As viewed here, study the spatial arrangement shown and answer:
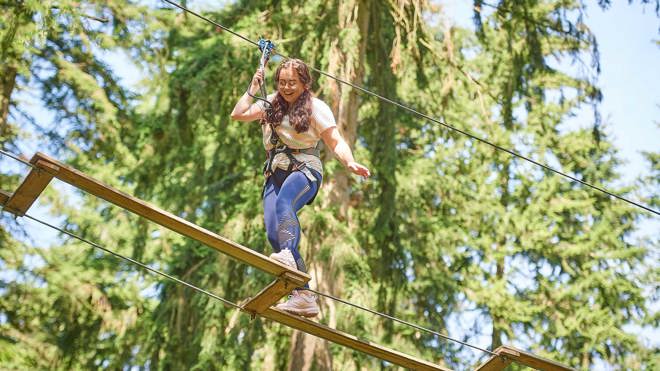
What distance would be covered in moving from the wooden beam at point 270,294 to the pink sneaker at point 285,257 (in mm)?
183

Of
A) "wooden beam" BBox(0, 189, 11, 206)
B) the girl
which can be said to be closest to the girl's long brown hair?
the girl

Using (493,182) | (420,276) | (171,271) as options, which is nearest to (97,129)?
(171,271)

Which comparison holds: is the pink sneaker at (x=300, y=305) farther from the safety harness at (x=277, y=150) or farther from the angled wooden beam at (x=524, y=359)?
the angled wooden beam at (x=524, y=359)

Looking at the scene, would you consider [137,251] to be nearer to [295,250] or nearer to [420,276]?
[420,276]

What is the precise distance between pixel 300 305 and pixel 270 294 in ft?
1.12

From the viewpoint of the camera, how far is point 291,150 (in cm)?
544

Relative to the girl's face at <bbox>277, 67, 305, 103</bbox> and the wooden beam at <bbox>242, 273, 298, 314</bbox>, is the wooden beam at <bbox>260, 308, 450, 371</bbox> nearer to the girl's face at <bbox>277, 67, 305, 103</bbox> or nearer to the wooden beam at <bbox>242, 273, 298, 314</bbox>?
the wooden beam at <bbox>242, 273, 298, 314</bbox>

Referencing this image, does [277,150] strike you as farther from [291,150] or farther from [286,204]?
[286,204]

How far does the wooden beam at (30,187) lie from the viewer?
15.8 ft

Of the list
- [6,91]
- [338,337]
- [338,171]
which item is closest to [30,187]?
[338,337]

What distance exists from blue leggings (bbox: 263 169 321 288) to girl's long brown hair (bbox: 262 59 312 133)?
28cm

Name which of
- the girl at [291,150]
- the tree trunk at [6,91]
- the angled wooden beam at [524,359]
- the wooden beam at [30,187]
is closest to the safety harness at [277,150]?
the girl at [291,150]

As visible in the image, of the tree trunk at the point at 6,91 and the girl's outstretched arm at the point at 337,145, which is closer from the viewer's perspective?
the girl's outstretched arm at the point at 337,145

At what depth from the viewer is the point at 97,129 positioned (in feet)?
36.4
